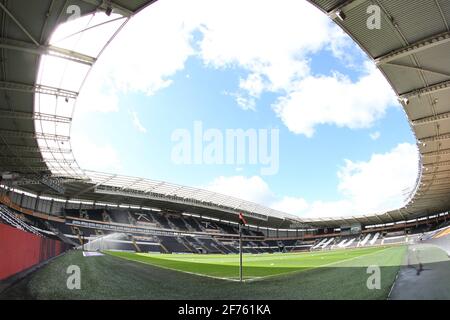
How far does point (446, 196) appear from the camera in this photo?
52.9m

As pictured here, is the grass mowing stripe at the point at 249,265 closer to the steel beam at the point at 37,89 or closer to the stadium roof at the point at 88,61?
the stadium roof at the point at 88,61

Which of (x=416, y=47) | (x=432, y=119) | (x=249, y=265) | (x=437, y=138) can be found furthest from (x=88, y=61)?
(x=437, y=138)

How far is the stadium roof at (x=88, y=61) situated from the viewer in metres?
14.7

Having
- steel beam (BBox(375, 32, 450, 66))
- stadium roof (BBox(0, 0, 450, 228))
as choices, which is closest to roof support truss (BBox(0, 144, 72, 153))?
stadium roof (BBox(0, 0, 450, 228))

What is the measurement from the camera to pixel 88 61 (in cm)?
1862

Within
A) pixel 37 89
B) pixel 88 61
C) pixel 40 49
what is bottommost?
pixel 37 89

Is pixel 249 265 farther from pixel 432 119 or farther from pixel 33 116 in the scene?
pixel 33 116

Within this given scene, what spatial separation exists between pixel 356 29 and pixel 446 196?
48533mm

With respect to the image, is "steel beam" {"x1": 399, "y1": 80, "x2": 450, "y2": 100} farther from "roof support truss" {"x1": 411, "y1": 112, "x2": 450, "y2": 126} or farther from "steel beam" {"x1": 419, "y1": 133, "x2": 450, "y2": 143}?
"steel beam" {"x1": 419, "y1": 133, "x2": 450, "y2": 143}

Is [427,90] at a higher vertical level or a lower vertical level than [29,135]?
higher

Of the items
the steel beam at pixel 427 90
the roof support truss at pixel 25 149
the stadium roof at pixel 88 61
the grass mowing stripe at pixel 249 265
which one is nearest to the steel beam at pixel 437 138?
the stadium roof at pixel 88 61

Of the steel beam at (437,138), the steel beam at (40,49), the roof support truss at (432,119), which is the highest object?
the steel beam at (40,49)

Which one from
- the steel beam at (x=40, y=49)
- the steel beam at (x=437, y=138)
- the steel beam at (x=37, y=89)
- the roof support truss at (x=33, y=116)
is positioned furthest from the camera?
the steel beam at (x=437, y=138)
